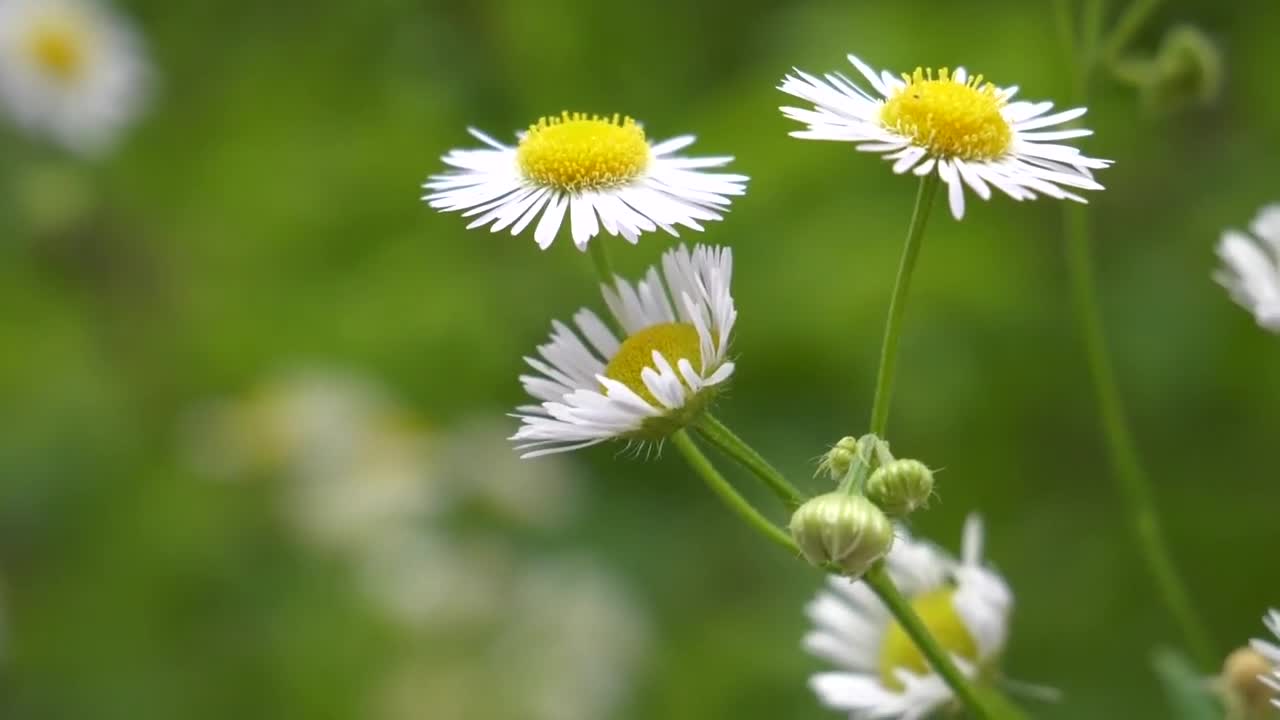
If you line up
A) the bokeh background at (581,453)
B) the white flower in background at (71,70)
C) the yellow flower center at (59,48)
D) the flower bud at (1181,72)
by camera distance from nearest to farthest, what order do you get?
the flower bud at (1181,72), the bokeh background at (581,453), the white flower in background at (71,70), the yellow flower center at (59,48)

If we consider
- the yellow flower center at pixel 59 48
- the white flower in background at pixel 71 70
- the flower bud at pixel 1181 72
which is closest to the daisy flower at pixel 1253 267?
the flower bud at pixel 1181 72

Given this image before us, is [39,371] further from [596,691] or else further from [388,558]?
[596,691]

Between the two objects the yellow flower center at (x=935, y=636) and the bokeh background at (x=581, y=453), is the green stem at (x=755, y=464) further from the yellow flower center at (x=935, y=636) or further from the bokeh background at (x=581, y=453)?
the bokeh background at (x=581, y=453)

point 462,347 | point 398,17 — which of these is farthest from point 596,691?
point 398,17

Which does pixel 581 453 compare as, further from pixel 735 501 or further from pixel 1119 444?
pixel 735 501

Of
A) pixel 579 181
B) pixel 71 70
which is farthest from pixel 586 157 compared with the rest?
pixel 71 70
